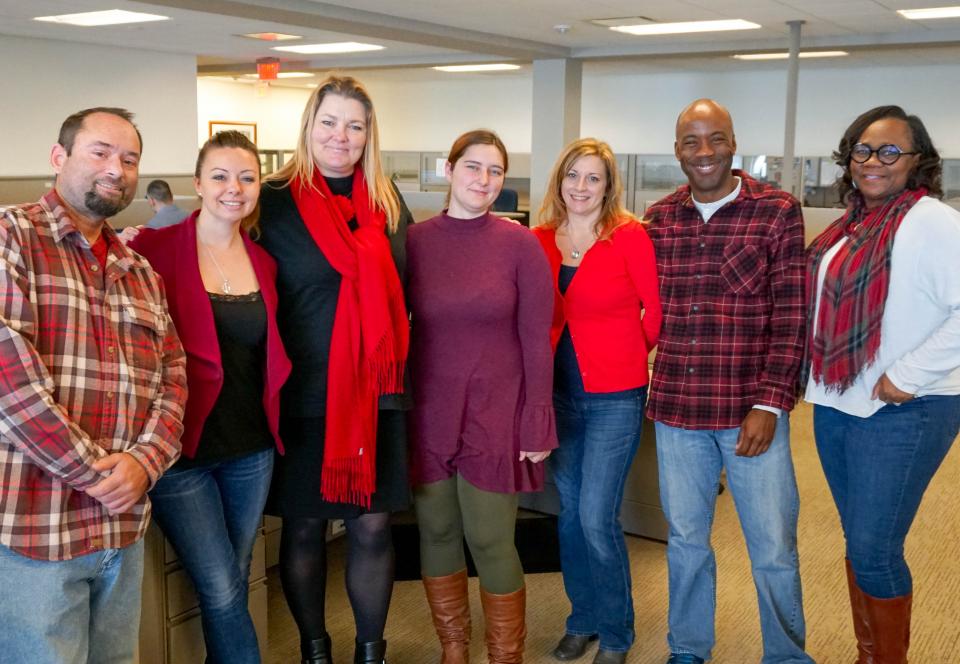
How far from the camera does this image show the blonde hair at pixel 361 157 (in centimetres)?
216

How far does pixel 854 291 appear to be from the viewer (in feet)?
6.95

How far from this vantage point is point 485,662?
8.70 feet

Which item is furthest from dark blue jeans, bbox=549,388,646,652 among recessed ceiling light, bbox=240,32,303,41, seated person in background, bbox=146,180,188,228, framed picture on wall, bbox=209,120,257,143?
framed picture on wall, bbox=209,120,257,143

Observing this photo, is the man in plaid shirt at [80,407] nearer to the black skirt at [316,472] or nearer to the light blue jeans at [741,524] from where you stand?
the black skirt at [316,472]

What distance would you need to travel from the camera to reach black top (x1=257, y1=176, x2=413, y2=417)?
214cm

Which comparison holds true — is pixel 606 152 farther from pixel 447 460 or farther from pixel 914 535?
pixel 914 535

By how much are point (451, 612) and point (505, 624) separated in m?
0.14

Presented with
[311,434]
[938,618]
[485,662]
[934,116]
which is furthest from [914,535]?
[934,116]

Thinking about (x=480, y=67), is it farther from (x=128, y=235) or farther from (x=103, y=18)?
(x=128, y=235)

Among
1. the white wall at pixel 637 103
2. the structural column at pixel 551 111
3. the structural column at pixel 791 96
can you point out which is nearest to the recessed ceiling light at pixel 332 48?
the structural column at pixel 551 111

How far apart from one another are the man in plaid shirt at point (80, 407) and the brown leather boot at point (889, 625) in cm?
165

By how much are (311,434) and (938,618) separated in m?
2.08

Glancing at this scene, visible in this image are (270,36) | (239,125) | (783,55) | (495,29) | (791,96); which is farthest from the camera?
(239,125)

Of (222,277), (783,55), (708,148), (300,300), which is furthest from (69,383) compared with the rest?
(783,55)
